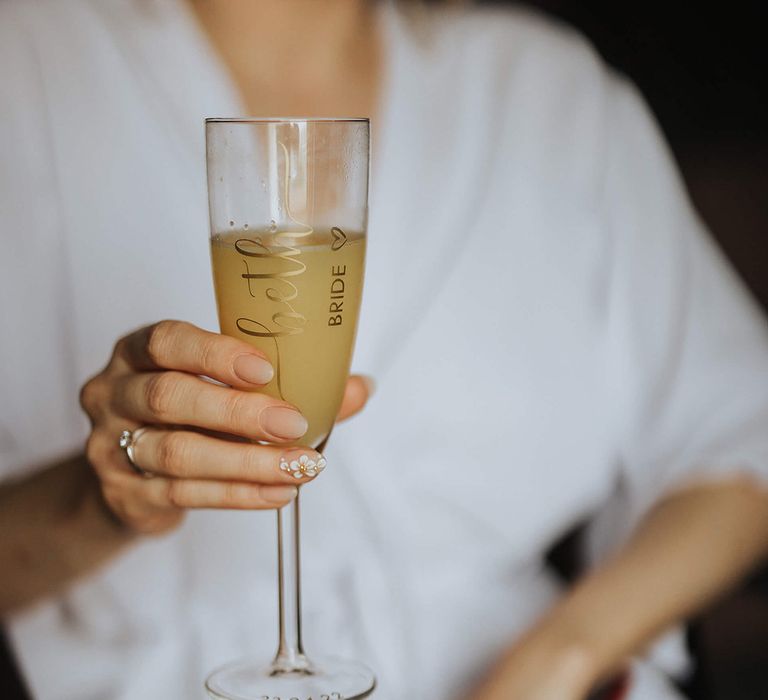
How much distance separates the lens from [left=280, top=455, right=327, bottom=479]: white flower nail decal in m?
0.76

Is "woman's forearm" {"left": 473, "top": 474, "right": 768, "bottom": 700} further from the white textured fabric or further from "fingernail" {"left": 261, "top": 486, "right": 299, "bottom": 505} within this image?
"fingernail" {"left": 261, "top": 486, "right": 299, "bottom": 505}

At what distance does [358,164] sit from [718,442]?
0.83 m

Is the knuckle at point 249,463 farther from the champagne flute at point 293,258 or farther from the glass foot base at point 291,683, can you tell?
the glass foot base at point 291,683

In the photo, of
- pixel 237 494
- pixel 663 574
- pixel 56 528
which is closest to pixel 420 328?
pixel 663 574

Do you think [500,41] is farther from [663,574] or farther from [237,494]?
[237,494]

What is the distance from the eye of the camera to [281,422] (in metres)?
0.75

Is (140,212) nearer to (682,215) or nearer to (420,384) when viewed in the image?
(420,384)

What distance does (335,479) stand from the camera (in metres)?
1.37

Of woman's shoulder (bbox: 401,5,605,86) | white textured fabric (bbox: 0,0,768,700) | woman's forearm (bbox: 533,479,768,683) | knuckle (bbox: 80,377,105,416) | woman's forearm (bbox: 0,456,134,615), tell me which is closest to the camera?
knuckle (bbox: 80,377,105,416)

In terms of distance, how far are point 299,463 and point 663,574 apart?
659 millimetres

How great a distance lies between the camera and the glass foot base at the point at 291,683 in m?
0.81

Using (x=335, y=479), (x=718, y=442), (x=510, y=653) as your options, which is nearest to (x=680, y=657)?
(x=718, y=442)

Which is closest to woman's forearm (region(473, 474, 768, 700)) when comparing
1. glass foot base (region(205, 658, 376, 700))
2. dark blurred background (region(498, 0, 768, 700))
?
glass foot base (region(205, 658, 376, 700))

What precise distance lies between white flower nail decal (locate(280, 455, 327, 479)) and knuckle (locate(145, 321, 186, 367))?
0.37 feet
